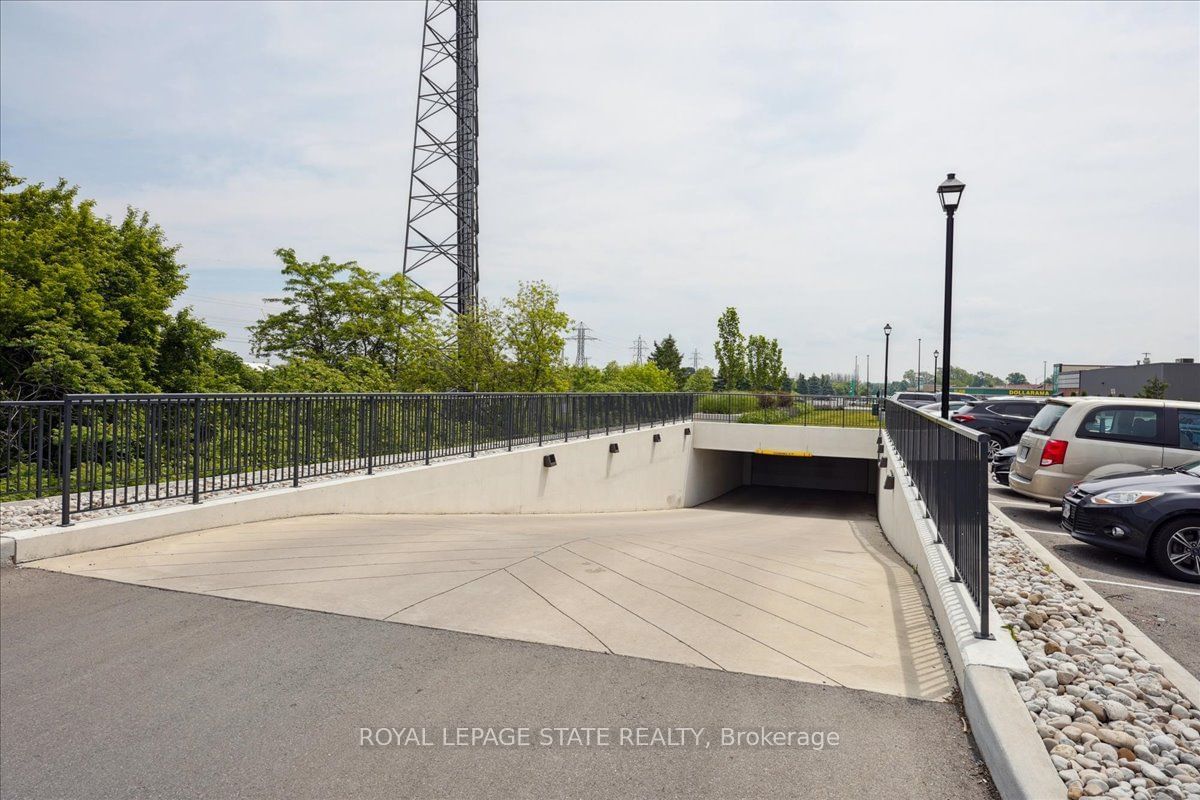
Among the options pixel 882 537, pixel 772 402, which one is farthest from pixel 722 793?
pixel 772 402

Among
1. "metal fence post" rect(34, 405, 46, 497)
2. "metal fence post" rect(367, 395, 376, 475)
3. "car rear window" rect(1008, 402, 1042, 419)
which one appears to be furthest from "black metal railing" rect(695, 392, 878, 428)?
"metal fence post" rect(34, 405, 46, 497)

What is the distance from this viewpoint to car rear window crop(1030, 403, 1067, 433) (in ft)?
33.4

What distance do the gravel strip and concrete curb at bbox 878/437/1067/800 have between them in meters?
0.12

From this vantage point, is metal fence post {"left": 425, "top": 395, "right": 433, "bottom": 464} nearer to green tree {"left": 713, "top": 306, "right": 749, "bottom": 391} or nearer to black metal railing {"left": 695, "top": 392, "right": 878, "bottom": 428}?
black metal railing {"left": 695, "top": 392, "right": 878, "bottom": 428}

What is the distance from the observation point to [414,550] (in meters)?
6.54

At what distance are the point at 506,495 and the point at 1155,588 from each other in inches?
390

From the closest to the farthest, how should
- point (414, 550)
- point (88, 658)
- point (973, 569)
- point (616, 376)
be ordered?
point (88, 658)
point (973, 569)
point (414, 550)
point (616, 376)

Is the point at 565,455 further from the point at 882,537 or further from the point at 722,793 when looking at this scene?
the point at 722,793

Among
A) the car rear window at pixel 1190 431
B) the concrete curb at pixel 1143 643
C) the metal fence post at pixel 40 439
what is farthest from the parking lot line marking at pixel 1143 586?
the metal fence post at pixel 40 439

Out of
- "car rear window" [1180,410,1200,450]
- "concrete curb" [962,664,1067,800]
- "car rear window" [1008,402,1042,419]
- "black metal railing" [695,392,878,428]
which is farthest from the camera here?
"black metal railing" [695,392,878,428]

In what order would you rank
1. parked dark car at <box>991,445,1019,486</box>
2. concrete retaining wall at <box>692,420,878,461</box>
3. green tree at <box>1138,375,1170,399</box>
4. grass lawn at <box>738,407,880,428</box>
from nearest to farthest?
parked dark car at <box>991,445,1019,486</box>, concrete retaining wall at <box>692,420,878,461</box>, grass lawn at <box>738,407,880,428</box>, green tree at <box>1138,375,1170,399</box>

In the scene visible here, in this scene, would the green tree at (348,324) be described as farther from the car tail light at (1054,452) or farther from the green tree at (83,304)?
the car tail light at (1054,452)

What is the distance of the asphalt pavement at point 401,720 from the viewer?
2893 mm

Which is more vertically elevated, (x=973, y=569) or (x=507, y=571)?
(x=973, y=569)
